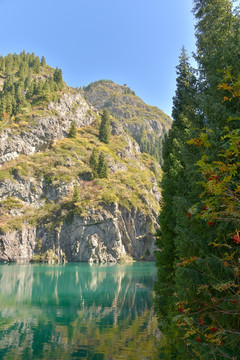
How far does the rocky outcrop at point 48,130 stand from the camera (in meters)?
97.9

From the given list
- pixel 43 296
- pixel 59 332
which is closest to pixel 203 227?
pixel 59 332

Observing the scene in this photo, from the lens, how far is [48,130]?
108875 millimetres

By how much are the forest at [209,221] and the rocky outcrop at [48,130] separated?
3484 inches

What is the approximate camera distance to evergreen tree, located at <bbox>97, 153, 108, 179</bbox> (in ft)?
331

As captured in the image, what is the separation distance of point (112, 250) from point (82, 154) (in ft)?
133

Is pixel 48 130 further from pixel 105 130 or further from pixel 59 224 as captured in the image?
pixel 59 224

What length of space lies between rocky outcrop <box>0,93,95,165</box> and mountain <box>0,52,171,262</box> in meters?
0.33

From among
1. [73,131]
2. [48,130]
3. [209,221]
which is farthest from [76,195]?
[209,221]

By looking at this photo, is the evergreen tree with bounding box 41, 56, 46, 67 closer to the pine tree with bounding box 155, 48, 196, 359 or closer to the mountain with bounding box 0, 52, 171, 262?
the mountain with bounding box 0, 52, 171, 262

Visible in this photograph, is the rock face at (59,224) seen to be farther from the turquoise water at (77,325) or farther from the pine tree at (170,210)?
the pine tree at (170,210)

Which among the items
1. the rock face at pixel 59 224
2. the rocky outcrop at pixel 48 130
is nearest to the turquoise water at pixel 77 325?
the rock face at pixel 59 224

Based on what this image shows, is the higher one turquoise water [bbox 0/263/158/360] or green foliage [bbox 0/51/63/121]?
green foliage [bbox 0/51/63/121]

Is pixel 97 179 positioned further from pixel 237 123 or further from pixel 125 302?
pixel 237 123

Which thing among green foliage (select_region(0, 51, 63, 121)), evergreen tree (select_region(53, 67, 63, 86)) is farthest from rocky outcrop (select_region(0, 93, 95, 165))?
evergreen tree (select_region(53, 67, 63, 86))
